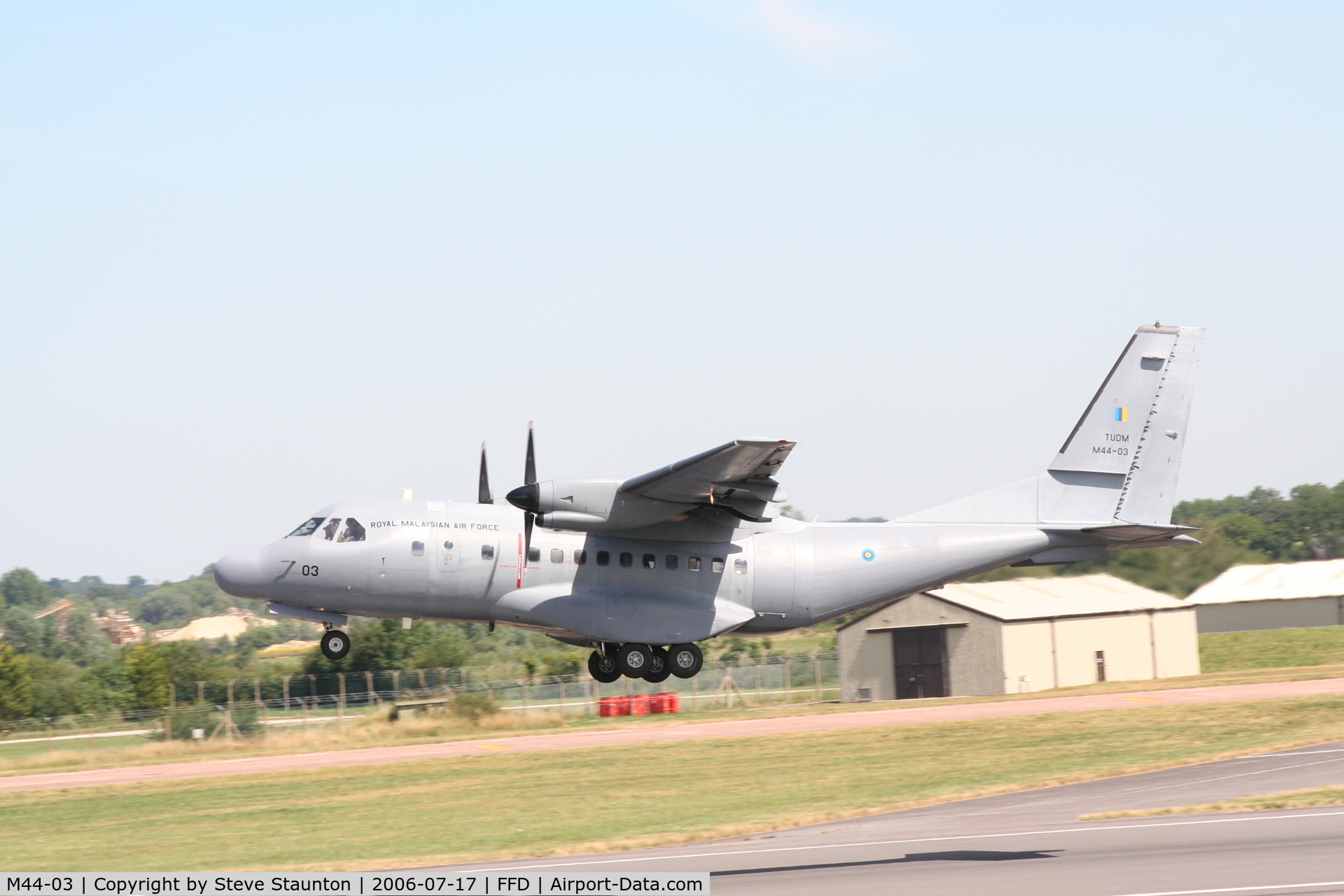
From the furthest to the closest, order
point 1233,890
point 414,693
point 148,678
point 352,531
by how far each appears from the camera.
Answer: point 148,678 < point 414,693 < point 352,531 < point 1233,890

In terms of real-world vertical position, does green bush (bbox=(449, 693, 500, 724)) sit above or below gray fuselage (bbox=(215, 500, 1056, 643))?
below

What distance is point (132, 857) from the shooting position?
26.8 meters

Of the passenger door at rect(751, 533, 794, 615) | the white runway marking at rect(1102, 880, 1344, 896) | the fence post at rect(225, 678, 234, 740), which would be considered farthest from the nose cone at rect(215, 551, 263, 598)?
the fence post at rect(225, 678, 234, 740)

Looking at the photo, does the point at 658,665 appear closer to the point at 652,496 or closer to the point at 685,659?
the point at 685,659

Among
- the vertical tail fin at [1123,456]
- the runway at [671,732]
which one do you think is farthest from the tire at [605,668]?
the runway at [671,732]

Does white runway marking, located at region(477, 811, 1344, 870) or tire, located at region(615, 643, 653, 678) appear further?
tire, located at region(615, 643, 653, 678)

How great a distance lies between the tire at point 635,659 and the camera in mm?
24500

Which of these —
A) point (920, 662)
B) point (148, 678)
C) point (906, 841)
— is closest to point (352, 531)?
point (906, 841)

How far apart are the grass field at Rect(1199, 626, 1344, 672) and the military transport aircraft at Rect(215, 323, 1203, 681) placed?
3672 cm

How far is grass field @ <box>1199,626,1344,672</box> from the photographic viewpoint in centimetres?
5794

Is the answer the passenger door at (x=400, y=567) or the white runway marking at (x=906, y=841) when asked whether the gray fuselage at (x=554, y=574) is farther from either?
the white runway marking at (x=906, y=841)

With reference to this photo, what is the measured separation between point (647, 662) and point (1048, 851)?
7.69 meters

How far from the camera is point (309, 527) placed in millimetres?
24031

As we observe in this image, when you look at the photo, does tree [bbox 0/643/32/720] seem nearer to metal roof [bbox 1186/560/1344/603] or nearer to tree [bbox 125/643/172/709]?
tree [bbox 125/643/172/709]
